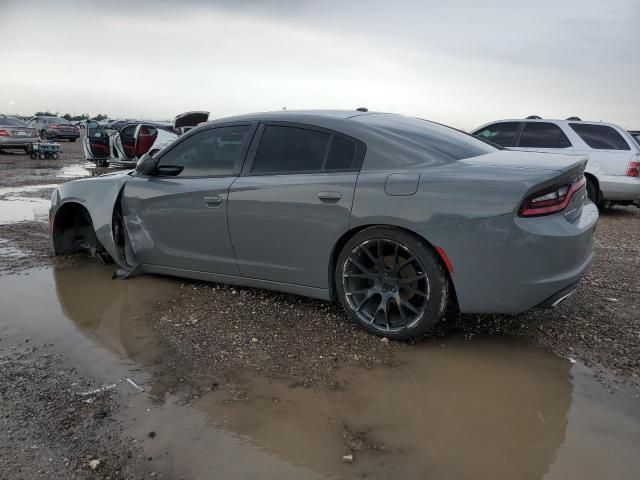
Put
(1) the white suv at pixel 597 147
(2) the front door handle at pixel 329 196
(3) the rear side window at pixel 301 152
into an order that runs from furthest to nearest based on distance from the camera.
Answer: (1) the white suv at pixel 597 147, (3) the rear side window at pixel 301 152, (2) the front door handle at pixel 329 196

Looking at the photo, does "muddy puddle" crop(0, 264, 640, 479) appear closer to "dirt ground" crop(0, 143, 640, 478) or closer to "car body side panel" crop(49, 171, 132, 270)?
"dirt ground" crop(0, 143, 640, 478)

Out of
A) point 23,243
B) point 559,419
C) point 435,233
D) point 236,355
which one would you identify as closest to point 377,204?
point 435,233

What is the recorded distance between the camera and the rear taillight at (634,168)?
873 cm

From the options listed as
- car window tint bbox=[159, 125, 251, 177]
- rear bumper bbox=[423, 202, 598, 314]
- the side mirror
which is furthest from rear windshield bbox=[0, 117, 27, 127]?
rear bumper bbox=[423, 202, 598, 314]

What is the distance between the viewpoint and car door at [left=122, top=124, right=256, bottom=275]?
418 centimetres

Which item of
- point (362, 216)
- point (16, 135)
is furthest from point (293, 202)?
point (16, 135)

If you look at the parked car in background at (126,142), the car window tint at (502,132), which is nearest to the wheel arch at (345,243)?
the car window tint at (502,132)

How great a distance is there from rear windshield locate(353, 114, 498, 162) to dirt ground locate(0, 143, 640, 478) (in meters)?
1.26

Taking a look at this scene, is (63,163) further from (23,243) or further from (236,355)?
(236,355)

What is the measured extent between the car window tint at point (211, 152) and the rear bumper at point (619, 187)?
7.23 meters

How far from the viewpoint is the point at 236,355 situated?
3.39 metres

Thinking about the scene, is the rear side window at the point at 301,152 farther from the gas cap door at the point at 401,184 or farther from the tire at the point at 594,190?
the tire at the point at 594,190

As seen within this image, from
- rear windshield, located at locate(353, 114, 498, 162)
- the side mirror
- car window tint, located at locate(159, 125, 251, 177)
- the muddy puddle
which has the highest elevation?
rear windshield, located at locate(353, 114, 498, 162)

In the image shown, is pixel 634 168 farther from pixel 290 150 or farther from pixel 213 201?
pixel 213 201
